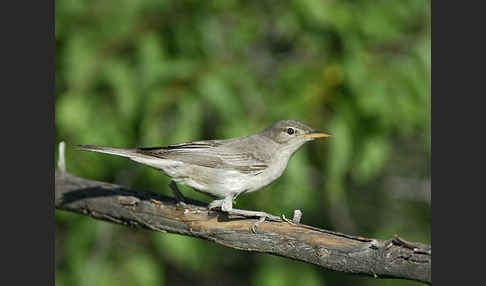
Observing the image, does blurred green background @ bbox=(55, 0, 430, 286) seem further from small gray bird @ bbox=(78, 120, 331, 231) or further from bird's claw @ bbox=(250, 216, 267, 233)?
bird's claw @ bbox=(250, 216, 267, 233)

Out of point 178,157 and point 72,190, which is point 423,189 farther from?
point 72,190

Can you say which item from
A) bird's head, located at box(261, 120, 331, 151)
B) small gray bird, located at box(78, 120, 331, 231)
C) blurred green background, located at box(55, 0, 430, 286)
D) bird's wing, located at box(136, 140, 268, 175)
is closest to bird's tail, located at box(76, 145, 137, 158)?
small gray bird, located at box(78, 120, 331, 231)

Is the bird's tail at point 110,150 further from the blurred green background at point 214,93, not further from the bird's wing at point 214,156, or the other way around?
the blurred green background at point 214,93

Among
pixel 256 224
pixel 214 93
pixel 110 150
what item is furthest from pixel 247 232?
pixel 214 93

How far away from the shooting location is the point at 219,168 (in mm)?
4340

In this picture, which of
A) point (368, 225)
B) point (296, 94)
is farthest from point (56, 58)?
point (368, 225)

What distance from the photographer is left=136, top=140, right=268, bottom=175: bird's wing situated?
13.9ft

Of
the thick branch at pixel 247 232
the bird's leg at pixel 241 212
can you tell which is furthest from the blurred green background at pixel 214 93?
the bird's leg at pixel 241 212

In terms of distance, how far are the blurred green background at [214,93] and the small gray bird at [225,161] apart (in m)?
0.27

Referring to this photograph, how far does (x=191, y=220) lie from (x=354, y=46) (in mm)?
2212

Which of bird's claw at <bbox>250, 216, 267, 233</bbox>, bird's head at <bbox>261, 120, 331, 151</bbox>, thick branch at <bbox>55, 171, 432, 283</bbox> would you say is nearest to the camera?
thick branch at <bbox>55, 171, 432, 283</bbox>

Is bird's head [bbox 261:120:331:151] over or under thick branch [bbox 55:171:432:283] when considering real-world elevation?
over

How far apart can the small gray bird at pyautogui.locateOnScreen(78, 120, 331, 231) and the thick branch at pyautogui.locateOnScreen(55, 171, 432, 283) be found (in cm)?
22

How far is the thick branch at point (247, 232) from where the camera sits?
109 inches
